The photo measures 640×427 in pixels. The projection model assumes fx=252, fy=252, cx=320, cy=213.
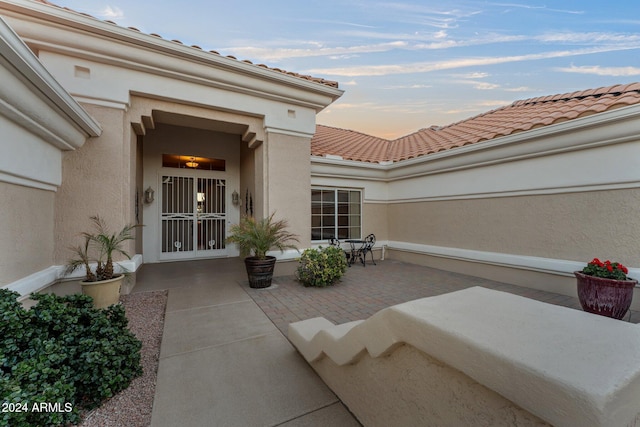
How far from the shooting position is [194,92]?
539 cm

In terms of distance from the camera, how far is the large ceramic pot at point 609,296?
373 centimetres

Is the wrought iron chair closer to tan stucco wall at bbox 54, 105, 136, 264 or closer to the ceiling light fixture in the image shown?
tan stucco wall at bbox 54, 105, 136, 264

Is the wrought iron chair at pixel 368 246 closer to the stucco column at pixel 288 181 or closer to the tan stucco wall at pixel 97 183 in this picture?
the stucco column at pixel 288 181

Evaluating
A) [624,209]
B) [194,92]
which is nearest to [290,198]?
[194,92]

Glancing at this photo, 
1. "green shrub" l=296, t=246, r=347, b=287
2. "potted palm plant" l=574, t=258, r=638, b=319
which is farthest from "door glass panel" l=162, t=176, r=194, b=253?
"potted palm plant" l=574, t=258, r=638, b=319

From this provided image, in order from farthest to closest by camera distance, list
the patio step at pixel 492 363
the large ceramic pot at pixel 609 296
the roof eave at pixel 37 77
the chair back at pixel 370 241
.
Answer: the chair back at pixel 370 241, the large ceramic pot at pixel 609 296, the roof eave at pixel 37 77, the patio step at pixel 492 363

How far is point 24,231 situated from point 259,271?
3.37 metres

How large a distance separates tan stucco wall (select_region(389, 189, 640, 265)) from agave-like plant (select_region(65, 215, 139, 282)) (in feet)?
24.2

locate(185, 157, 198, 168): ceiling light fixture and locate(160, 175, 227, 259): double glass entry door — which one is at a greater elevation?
locate(185, 157, 198, 168): ceiling light fixture

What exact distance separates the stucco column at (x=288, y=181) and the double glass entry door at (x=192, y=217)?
2802 mm

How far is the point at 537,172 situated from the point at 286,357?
6.12 meters

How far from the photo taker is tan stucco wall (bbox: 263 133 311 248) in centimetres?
618

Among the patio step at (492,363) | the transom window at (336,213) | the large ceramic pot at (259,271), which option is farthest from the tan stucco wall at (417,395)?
the transom window at (336,213)

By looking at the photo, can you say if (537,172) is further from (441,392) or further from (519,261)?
(441,392)
